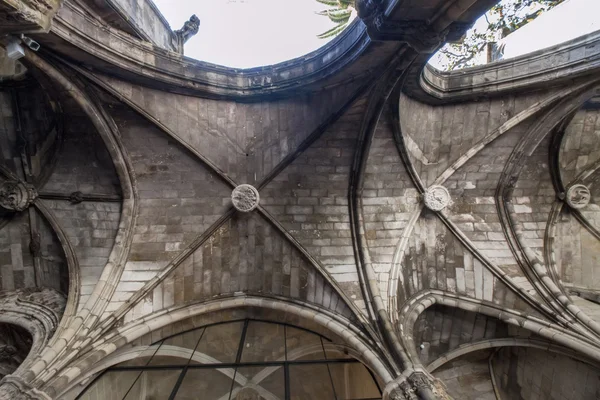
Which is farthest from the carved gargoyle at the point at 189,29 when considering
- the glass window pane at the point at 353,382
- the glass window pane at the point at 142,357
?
the glass window pane at the point at 353,382

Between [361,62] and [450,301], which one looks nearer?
[361,62]

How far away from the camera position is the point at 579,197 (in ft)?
27.9

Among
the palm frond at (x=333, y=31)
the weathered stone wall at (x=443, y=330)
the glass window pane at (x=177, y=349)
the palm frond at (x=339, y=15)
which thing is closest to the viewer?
the glass window pane at (x=177, y=349)

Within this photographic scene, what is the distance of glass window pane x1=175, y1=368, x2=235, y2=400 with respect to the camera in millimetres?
6125

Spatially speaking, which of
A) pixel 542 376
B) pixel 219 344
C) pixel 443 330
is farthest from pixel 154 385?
pixel 542 376

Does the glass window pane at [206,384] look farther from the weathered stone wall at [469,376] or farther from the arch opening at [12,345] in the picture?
the weathered stone wall at [469,376]

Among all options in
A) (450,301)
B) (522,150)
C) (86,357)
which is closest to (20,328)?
(86,357)

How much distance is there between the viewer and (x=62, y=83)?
641 cm

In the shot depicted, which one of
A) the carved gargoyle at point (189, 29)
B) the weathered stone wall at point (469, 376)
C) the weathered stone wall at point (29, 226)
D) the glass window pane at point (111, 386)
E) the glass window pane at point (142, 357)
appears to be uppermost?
the carved gargoyle at point (189, 29)

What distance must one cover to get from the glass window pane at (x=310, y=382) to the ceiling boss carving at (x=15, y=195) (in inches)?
250

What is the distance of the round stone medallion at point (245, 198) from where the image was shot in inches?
320

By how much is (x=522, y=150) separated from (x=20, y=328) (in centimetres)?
1089

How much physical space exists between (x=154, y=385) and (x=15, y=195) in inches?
189

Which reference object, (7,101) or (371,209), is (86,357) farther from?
(371,209)
